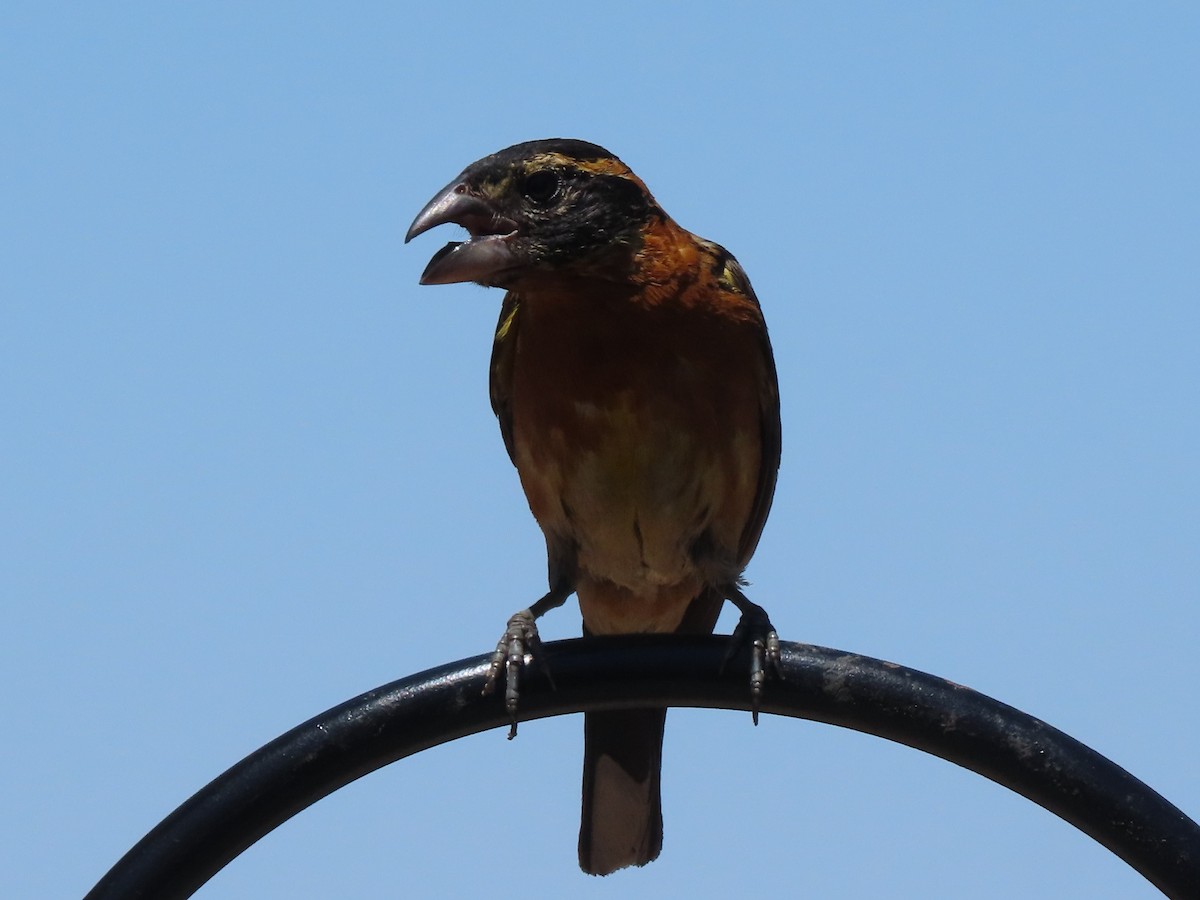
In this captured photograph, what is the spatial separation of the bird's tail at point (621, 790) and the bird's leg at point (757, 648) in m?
0.78

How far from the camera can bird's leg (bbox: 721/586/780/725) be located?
3646 millimetres

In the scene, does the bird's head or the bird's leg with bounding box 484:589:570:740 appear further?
the bird's head

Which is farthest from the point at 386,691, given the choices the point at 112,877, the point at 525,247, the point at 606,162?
the point at 606,162

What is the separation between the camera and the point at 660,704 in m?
3.67

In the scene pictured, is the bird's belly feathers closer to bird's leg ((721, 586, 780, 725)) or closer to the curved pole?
bird's leg ((721, 586, 780, 725))

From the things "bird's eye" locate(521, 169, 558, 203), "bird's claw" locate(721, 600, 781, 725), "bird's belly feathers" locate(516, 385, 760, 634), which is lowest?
"bird's claw" locate(721, 600, 781, 725)

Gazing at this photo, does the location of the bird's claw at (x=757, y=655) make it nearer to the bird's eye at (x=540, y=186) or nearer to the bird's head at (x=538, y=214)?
the bird's head at (x=538, y=214)

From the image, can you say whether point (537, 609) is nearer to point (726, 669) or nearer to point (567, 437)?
point (567, 437)

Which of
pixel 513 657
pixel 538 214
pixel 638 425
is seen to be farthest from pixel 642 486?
pixel 513 657

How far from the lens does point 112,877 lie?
3074 mm

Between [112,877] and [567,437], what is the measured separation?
2.58 m

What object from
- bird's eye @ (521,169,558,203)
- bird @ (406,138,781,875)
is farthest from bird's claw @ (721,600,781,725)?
bird's eye @ (521,169,558,203)

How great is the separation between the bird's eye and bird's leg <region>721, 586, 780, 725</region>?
54.7 inches

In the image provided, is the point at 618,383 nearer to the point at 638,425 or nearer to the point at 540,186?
the point at 638,425
